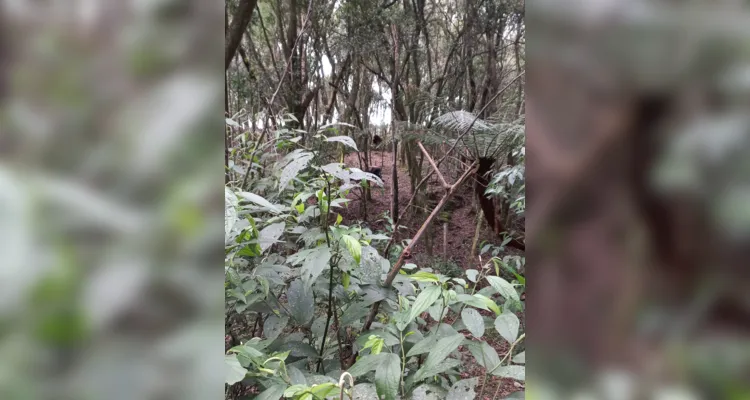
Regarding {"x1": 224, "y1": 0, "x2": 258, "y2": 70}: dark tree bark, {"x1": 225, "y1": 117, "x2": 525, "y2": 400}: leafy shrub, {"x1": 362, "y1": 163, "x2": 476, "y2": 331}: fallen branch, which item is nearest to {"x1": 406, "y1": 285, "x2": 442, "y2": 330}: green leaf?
{"x1": 225, "y1": 117, "x2": 525, "y2": 400}: leafy shrub

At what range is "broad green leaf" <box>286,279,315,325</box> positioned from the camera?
2.76 feet

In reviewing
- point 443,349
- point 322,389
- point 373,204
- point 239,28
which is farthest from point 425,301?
point 373,204

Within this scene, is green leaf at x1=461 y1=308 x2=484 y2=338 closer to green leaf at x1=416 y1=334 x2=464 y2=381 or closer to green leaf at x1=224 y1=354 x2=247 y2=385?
green leaf at x1=416 y1=334 x2=464 y2=381

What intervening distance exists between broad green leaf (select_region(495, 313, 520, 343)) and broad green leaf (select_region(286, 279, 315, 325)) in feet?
1.29
